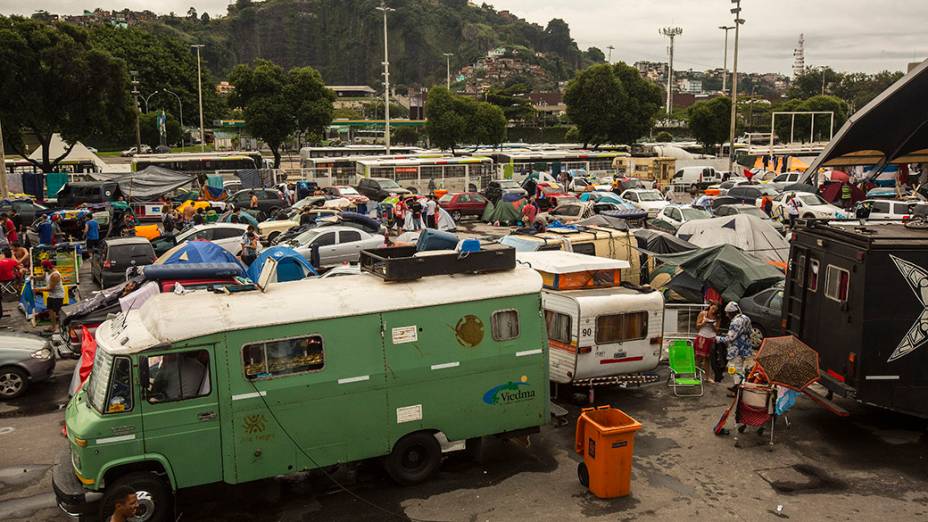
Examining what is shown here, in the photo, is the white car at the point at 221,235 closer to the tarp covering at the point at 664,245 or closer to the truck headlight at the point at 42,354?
the truck headlight at the point at 42,354

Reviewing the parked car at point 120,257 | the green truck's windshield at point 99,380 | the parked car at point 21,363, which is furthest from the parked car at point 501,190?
the green truck's windshield at point 99,380

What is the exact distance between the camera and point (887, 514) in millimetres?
8609

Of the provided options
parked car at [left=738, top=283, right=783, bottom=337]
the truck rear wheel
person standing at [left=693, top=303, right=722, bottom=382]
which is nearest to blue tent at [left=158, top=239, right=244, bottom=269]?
the truck rear wheel

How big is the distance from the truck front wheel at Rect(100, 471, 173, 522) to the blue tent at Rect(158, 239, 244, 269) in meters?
10.4

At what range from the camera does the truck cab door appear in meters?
7.90

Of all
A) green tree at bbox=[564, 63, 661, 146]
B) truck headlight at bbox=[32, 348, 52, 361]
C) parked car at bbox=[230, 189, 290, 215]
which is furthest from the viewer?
green tree at bbox=[564, 63, 661, 146]

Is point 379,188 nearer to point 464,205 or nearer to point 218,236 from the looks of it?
point 464,205

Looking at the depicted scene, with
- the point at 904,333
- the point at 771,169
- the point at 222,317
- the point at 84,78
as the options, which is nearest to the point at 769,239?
the point at 904,333

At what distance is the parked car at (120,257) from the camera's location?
2016 cm

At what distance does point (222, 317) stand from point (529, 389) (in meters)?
3.91

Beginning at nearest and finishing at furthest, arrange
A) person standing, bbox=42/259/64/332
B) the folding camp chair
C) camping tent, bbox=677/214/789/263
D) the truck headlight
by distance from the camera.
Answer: the folding camp chair < the truck headlight < person standing, bbox=42/259/64/332 < camping tent, bbox=677/214/789/263

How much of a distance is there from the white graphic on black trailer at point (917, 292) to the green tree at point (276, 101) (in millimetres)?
58167

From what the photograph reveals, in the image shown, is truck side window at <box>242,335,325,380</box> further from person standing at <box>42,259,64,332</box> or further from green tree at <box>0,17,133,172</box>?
green tree at <box>0,17,133,172</box>

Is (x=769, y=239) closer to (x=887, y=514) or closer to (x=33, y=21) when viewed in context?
(x=887, y=514)
